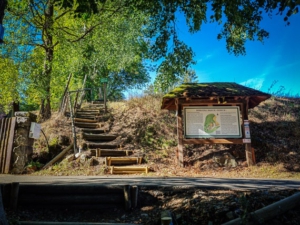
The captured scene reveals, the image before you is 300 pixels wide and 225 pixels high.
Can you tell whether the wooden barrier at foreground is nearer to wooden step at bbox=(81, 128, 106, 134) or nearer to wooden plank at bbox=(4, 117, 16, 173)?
wooden plank at bbox=(4, 117, 16, 173)

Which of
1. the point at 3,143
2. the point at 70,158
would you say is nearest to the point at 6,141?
the point at 3,143

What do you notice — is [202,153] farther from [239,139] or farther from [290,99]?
[290,99]

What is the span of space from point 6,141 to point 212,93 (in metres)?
7.73

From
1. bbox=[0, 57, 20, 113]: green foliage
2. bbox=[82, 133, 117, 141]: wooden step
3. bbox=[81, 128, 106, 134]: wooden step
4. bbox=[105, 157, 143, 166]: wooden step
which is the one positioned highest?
bbox=[0, 57, 20, 113]: green foliage

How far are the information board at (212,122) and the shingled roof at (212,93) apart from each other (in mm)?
612

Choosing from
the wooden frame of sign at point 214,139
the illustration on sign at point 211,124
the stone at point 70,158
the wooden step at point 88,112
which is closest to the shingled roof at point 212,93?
the wooden frame of sign at point 214,139

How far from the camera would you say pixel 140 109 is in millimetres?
13797

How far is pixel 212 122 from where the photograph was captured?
941 cm

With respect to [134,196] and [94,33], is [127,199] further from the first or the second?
[94,33]

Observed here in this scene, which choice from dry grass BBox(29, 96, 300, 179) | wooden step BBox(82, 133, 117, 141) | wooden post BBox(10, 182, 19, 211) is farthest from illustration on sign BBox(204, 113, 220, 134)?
wooden post BBox(10, 182, 19, 211)

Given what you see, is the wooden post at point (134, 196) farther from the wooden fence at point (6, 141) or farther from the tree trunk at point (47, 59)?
the tree trunk at point (47, 59)

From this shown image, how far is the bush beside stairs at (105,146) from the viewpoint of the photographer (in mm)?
8188

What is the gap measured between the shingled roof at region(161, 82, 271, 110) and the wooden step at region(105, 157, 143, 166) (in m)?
2.77

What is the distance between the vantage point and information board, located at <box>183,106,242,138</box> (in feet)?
30.5
